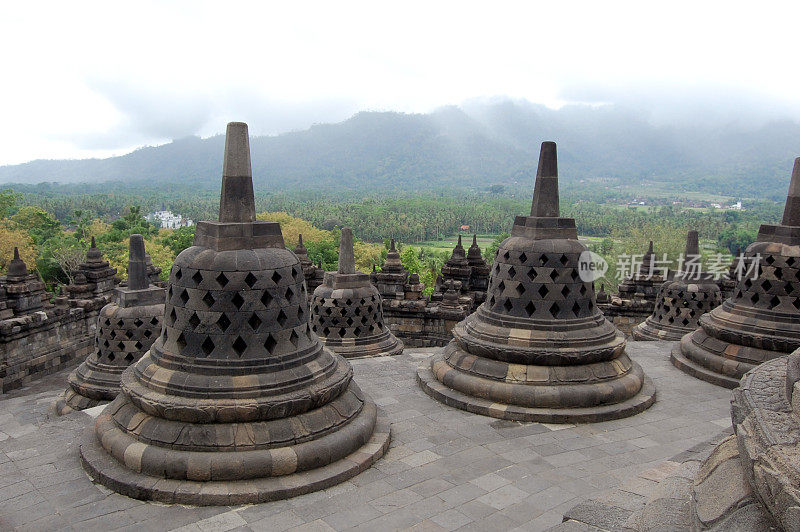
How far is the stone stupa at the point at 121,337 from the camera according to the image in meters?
10.2

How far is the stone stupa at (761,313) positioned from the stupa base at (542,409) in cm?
197

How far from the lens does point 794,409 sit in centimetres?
295

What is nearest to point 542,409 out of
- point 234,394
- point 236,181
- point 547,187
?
point 547,187

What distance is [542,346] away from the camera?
8070mm

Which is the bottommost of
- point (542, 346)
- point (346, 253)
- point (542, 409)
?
point (542, 409)

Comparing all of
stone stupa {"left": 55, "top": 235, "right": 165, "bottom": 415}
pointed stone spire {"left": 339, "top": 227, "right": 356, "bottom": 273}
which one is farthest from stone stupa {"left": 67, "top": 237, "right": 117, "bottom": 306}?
pointed stone spire {"left": 339, "top": 227, "right": 356, "bottom": 273}

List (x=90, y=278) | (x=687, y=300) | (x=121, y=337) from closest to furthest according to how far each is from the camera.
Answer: (x=121, y=337) < (x=687, y=300) < (x=90, y=278)

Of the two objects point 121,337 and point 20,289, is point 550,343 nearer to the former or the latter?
point 121,337

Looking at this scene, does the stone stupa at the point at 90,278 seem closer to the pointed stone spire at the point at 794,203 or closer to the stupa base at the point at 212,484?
the stupa base at the point at 212,484

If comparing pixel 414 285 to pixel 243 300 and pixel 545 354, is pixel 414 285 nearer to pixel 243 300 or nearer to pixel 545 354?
pixel 545 354

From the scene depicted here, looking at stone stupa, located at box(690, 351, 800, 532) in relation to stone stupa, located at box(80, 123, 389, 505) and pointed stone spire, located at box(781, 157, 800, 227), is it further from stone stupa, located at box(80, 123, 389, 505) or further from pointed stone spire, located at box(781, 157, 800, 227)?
pointed stone spire, located at box(781, 157, 800, 227)

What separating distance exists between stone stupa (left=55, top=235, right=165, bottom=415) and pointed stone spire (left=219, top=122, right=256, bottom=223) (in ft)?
15.2

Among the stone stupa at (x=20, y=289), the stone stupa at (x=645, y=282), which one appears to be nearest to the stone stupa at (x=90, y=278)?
the stone stupa at (x=20, y=289)

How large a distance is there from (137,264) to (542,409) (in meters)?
7.51
